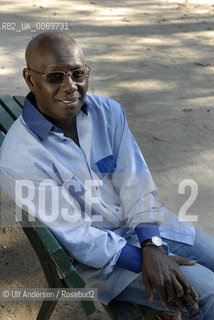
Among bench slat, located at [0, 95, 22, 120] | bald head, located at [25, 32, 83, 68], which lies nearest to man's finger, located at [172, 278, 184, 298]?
bald head, located at [25, 32, 83, 68]

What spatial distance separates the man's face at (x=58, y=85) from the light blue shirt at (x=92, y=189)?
0.25 feet

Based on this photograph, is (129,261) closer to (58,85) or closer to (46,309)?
(46,309)

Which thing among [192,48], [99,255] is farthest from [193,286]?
[192,48]

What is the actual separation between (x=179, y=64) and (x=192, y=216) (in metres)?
2.63

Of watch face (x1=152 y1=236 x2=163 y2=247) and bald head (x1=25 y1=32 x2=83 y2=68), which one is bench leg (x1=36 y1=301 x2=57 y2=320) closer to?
watch face (x1=152 y1=236 x2=163 y2=247)

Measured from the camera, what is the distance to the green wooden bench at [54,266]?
90.6 inches

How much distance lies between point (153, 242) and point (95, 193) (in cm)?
36

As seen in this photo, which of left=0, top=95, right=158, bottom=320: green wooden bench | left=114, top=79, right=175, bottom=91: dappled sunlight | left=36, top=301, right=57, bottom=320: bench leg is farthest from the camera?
left=114, top=79, right=175, bottom=91: dappled sunlight

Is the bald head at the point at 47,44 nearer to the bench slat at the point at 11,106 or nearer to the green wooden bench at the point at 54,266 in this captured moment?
the green wooden bench at the point at 54,266

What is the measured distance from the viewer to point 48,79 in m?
2.61

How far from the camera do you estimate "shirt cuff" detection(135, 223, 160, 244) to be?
265 centimetres

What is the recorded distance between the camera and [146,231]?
8.73 feet

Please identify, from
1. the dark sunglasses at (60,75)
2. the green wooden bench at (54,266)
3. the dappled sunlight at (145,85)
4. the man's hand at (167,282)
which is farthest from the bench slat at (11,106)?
the dappled sunlight at (145,85)

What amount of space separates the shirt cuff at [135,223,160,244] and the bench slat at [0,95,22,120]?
0.96 metres
